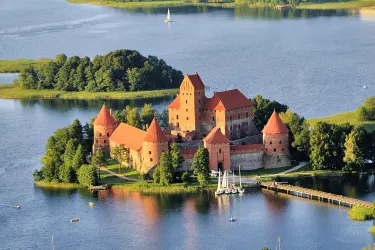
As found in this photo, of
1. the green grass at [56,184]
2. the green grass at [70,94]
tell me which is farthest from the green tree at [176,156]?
the green grass at [70,94]

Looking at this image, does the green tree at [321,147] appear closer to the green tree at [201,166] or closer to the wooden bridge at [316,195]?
the wooden bridge at [316,195]

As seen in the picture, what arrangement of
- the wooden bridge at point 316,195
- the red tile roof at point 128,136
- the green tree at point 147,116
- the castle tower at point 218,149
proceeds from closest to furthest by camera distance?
the wooden bridge at point 316,195, the castle tower at point 218,149, the red tile roof at point 128,136, the green tree at point 147,116

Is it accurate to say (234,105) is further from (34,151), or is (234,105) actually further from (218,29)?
(218,29)

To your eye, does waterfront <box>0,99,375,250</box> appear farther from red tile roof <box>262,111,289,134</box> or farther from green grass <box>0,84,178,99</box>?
green grass <box>0,84,178,99</box>

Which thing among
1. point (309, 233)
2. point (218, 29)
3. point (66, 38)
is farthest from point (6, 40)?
point (309, 233)

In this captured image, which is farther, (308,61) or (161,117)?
(308,61)

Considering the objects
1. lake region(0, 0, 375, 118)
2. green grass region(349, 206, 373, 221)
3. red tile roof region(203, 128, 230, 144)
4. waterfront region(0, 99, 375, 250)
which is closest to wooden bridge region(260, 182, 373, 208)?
waterfront region(0, 99, 375, 250)

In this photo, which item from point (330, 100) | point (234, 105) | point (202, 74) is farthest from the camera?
point (202, 74)
